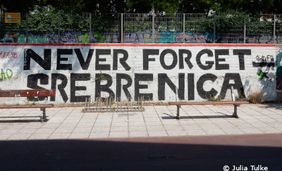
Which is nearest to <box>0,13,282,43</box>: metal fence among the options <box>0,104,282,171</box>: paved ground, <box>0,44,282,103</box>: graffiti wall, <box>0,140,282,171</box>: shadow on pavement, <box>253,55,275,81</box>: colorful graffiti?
<box>0,44,282,103</box>: graffiti wall

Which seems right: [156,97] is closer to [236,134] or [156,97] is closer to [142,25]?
[142,25]

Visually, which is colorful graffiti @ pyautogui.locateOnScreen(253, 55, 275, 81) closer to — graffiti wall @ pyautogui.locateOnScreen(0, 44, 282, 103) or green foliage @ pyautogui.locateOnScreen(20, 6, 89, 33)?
graffiti wall @ pyautogui.locateOnScreen(0, 44, 282, 103)

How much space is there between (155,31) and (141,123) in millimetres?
6143

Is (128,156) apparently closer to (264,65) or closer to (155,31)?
(155,31)

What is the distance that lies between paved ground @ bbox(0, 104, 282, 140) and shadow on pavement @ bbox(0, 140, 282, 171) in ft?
3.44

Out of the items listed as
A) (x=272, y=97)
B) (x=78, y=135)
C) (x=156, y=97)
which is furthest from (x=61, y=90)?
(x=272, y=97)

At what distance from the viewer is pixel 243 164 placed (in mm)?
7770

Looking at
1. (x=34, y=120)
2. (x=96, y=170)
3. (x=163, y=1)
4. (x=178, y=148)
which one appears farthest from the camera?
(x=163, y=1)

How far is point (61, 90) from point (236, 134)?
26.3 feet

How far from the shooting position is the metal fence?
1777 cm

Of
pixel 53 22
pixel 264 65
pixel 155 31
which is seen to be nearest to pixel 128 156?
pixel 155 31

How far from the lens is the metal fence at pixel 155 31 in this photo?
17.8 meters

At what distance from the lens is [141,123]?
12.6 m

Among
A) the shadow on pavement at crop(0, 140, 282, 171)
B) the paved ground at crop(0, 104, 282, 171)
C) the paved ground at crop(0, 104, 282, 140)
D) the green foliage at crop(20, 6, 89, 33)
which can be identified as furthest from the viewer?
the green foliage at crop(20, 6, 89, 33)
